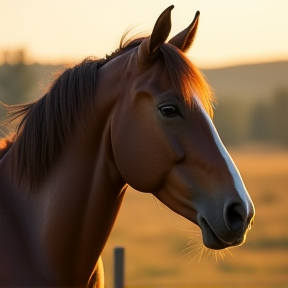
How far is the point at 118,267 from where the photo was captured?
7.18 meters

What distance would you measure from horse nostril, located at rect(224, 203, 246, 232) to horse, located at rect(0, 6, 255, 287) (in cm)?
5

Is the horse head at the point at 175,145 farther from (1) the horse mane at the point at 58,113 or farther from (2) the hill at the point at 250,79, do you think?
(2) the hill at the point at 250,79

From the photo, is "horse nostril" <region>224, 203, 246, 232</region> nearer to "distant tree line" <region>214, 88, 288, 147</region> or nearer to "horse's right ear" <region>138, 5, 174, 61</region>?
"horse's right ear" <region>138, 5, 174, 61</region>

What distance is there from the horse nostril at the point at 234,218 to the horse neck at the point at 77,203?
0.58 m

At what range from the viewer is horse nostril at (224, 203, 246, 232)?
134 inches

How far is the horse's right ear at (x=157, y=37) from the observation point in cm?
360

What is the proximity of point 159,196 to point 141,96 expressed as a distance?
0.47 meters

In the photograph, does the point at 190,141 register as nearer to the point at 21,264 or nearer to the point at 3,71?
the point at 21,264

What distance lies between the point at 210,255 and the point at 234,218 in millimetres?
20924

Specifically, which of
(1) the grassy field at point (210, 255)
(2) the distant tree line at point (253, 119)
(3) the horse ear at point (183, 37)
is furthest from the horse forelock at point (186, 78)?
(2) the distant tree line at point (253, 119)

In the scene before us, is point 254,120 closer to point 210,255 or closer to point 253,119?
point 253,119

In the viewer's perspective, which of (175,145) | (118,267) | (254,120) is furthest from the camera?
(254,120)

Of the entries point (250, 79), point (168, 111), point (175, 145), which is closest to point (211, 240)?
point (175, 145)

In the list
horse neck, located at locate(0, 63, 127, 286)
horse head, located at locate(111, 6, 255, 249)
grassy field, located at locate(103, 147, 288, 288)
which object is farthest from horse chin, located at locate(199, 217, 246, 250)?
grassy field, located at locate(103, 147, 288, 288)
